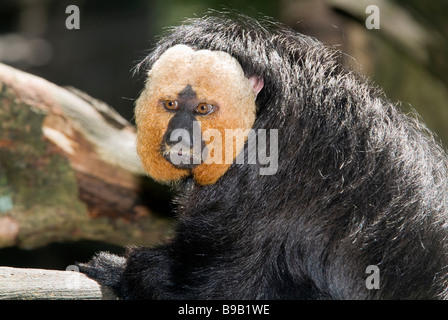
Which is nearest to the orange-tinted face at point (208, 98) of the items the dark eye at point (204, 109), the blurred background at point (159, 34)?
the dark eye at point (204, 109)

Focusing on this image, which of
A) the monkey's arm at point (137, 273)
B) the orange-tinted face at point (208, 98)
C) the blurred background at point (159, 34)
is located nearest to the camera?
the orange-tinted face at point (208, 98)

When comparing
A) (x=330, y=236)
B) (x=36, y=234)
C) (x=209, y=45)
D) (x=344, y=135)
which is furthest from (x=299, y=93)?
(x=36, y=234)

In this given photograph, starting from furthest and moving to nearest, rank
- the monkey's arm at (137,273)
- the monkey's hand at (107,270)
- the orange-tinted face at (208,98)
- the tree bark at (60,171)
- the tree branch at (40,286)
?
the tree bark at (60,171)
the monkey's hand at (107,270)
the monkey's arm at (137,273)
the orange-tinted face at (208,98)
the tree branch at (40,286)

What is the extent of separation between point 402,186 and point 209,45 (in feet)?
5.13

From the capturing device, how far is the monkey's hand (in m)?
4.07

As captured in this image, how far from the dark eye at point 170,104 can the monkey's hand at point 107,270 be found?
120cm

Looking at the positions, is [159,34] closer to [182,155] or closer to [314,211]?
[182,155]

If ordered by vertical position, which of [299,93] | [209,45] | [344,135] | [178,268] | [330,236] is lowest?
[178,268]

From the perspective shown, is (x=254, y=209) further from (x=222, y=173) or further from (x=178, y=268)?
(x=178, y=268)

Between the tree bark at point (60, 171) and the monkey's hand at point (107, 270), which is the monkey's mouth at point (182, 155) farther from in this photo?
the tree bark at point (60, 171)

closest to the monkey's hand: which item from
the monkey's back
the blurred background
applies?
the monkey's back

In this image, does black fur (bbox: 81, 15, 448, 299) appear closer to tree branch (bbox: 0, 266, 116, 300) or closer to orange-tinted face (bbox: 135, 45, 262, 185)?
orange-tinted face (bbox: 135, 45, 262, 185)

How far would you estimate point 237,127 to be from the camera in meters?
3.78

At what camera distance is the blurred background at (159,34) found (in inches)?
287
